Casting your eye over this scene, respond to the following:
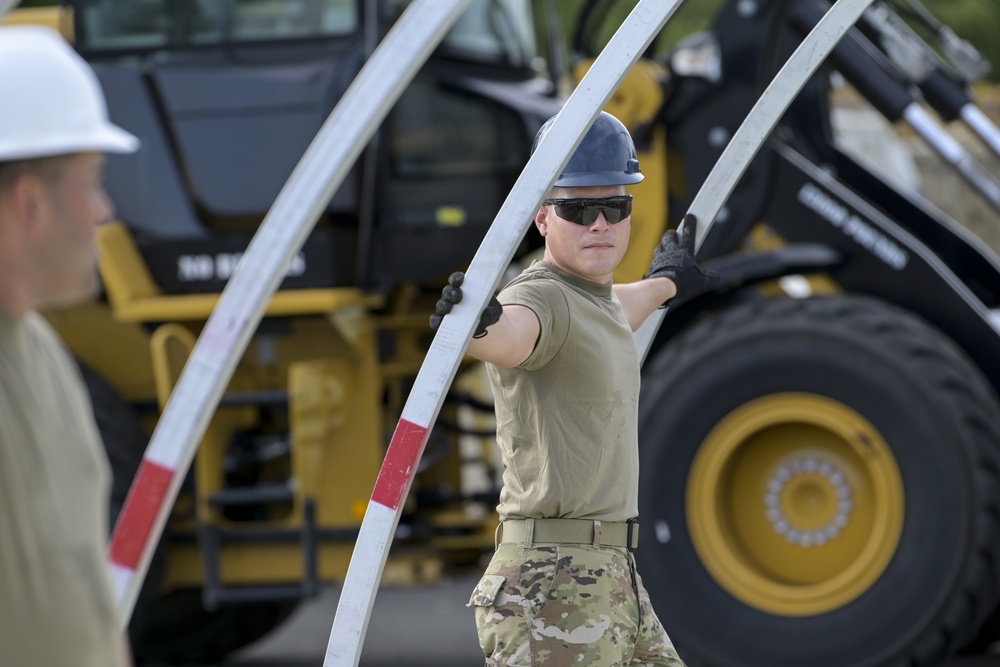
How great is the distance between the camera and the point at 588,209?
2979mm

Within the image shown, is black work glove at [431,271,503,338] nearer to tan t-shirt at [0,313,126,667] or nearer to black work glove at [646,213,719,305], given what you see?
black work glove at [646,213,719,305]

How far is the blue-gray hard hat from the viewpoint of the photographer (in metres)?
2.99

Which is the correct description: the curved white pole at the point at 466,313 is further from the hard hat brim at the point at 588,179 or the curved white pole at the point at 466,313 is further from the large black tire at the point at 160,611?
the large black tire at the point at 160,611

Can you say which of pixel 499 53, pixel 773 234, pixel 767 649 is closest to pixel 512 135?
pixel 499 53

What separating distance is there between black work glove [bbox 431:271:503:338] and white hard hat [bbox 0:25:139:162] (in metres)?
0.94

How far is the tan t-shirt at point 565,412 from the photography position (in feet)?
9.45

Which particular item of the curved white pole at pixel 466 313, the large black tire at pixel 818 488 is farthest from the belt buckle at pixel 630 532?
the large black tire at pixel 818 488

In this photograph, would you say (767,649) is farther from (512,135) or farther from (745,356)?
(512,135)

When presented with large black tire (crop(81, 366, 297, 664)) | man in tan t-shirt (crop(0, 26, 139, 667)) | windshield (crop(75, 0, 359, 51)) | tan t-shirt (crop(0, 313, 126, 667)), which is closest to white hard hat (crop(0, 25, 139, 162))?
man in tan t-shirt (crop(0, 26, 139, 667))

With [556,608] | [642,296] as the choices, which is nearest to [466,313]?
[556,608]

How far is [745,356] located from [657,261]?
1.58m

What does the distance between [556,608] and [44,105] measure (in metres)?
1.47

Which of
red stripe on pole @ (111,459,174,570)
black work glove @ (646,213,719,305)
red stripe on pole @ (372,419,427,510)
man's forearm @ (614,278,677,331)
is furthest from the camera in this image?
black work glove @ (646,213,719,305)

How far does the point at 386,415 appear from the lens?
19.2ft
